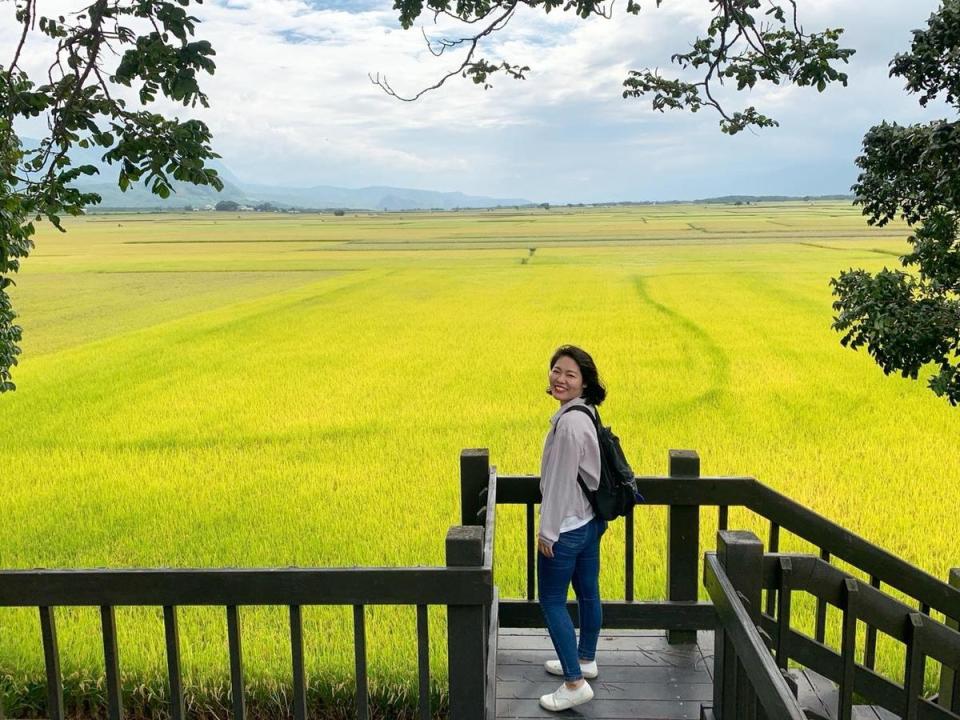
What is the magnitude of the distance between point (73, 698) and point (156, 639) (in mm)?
779

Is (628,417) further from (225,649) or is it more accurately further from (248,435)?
(225,649)

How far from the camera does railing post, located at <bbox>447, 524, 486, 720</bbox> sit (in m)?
2.93

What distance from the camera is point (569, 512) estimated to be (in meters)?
4.03

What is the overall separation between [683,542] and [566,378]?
5.19 feet

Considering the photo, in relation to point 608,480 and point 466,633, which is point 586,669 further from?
point 466,633

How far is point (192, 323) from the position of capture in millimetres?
26750

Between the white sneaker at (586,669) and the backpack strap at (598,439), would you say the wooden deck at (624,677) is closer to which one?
the white sneaker at (586,669)

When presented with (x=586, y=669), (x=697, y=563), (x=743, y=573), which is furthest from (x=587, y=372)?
(x=586, y=669)

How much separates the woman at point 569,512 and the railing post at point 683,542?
2.44 ft

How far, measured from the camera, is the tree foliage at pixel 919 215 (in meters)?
4.48

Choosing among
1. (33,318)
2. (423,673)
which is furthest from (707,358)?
(33,318)

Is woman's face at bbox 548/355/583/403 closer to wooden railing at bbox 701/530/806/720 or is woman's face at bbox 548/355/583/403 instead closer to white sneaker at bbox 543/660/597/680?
wooden railing at bbox 701/530/806/720

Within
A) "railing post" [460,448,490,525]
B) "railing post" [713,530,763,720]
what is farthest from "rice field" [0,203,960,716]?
"railing post" [713,530,763,720]

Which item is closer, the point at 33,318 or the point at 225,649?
the point at 225,649
